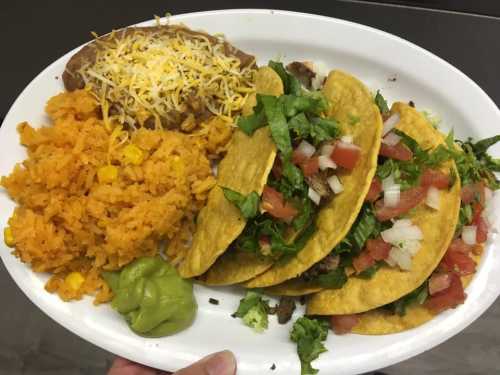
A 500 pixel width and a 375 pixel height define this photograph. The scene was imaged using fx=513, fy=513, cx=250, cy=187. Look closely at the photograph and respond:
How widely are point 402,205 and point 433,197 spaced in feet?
0.45

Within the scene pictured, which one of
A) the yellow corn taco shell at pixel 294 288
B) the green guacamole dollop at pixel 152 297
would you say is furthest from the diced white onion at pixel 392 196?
the green guacamole dollop at pixel 152 297

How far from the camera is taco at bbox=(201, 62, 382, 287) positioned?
76.4 inches

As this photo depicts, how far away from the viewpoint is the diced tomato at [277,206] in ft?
6.34

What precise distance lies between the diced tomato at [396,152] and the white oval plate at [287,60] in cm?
55

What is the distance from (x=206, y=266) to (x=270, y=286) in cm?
31

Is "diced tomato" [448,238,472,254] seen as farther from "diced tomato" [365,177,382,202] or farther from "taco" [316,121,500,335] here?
"diced tomato" [365,177,382,202]

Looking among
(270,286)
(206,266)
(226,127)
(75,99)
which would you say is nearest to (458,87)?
(226,127)

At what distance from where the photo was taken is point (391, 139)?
2.09 meters

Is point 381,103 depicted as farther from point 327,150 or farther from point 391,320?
point 391,320

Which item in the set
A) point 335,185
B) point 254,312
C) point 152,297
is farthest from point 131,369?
point 335,185

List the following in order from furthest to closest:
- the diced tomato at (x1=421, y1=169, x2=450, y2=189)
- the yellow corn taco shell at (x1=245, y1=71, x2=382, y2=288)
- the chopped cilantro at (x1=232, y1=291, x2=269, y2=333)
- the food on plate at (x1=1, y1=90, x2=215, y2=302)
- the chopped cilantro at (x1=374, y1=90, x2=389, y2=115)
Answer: the chopped cilantro at (x1=374, y1=90, x2=389, y2=115) < the chopped cilantro at (x1=232, y1=291, x2=269, y2=333) < the food on plate at (x1=1, y1=90, x2=215, y2=302) < the diced tomato at (x1=421, y1=169, x2=450, y2=189) < the yellow corn taco shell at (x1=245, y1=71, x2=382, y2=288)

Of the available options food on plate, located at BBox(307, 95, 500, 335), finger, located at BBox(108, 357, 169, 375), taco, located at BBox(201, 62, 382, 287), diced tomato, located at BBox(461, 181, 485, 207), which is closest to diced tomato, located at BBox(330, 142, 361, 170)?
taco, located at BBox(201, 62, 382, 287)

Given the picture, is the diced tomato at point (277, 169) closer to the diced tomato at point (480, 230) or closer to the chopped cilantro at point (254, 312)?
the chopped cilantro at point (254, 312)

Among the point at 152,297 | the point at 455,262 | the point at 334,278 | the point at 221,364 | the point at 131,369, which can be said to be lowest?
the point at 131,369
